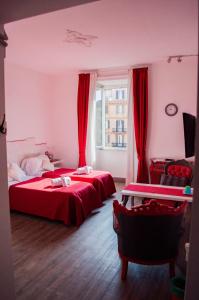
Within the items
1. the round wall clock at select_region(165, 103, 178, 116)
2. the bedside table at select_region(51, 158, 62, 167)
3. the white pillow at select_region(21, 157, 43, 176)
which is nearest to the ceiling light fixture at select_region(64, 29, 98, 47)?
the round wall clock at select_region(165, 103, 178, 116)

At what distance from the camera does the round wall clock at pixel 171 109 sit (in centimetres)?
457

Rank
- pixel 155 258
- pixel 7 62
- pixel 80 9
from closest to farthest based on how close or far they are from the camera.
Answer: pixel 155 258, pixel 80 9, pixel 7 62

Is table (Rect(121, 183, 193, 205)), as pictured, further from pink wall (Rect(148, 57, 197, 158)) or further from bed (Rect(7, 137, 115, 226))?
pink wall (Rect(148, 57, 197, 158))

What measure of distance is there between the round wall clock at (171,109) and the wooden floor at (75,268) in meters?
2.66

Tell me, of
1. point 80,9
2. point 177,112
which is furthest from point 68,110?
point 80,9

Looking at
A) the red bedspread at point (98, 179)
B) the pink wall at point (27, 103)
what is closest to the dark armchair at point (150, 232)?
the red bedspread at point (98, 179)

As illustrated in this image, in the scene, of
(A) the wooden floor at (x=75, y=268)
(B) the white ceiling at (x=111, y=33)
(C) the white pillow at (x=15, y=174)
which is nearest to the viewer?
(A) the wooden floor at (x=75, y=268)

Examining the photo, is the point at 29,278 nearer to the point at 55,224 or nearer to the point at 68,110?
the point at 55,224

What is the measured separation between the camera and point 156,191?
A: 3.00 m

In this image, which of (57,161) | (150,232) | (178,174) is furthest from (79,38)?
(57,161)

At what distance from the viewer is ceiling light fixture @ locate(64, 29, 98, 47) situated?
3.01 metres

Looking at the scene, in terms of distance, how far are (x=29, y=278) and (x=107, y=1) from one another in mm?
2805

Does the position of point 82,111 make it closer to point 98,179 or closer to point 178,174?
point 98,179

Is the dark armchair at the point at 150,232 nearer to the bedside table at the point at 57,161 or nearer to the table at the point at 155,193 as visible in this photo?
the table at the point at 155,193
